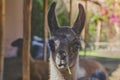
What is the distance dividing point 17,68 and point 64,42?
8.52 ft

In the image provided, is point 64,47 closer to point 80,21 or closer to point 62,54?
point 62,54

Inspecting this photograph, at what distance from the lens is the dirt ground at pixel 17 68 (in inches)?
181

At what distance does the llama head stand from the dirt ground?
2.09m

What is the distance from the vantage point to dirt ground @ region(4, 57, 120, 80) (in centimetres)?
461

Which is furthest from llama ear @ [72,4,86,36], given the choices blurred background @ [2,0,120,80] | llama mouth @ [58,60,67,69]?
blurred background @ [2,0,120,80]

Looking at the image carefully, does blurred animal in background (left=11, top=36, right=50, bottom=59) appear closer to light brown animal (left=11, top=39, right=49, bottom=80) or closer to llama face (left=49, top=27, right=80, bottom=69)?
light brown animal (left=11, top=39, right=49, bottom=80)

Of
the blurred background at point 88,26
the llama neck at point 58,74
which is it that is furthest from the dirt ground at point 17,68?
the llama neck at point 58,74

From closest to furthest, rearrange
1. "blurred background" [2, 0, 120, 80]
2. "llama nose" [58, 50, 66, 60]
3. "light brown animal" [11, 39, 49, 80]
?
"llama nose" [58, 50, 66, 60], "light brown animal" [11, 39, 49, 80], "blurred background" [2, 0, 120, 80]

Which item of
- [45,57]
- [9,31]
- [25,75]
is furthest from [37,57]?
[25,75]

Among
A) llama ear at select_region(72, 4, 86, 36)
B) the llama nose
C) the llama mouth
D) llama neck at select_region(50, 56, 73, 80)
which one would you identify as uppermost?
llama ear at select_region(72, 4, 86, 36)

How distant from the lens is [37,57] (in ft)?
18.4

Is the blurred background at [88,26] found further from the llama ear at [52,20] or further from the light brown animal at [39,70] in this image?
the llama ear at [52,20]

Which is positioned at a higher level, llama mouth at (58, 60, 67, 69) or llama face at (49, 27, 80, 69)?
llama face at (49, 27, 80, 69)

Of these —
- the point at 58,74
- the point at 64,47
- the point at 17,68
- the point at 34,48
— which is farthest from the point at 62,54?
the point at 34,48
